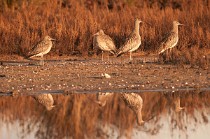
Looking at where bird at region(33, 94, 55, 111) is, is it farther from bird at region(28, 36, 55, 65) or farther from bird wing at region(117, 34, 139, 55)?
bird wing at region(117, 34, 139, 55)

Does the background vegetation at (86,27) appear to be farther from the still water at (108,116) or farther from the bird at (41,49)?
the still water at (108,116)

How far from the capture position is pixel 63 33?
→ 2272 centimetres

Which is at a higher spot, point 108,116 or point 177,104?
point 177,104

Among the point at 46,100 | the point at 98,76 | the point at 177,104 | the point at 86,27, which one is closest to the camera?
the point at 177,104

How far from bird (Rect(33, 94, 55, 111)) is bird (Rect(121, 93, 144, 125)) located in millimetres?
1370

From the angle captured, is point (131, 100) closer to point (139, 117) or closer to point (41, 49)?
point (139, 117)

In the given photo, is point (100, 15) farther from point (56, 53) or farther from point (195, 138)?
point (195, 138)

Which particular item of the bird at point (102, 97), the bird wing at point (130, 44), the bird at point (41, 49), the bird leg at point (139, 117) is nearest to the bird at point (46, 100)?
the bird at point (102, 97)

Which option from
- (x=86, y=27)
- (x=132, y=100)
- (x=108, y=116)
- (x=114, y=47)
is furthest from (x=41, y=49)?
(x=108, y=116)

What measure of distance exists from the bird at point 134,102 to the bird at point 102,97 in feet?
0.89

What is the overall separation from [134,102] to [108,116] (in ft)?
4.44

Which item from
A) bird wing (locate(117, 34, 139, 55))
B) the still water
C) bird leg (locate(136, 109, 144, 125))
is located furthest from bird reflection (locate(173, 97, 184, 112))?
bird wing (locate(117, 34, 139, 55))

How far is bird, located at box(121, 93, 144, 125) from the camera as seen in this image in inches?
515

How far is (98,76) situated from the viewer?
17.2m
